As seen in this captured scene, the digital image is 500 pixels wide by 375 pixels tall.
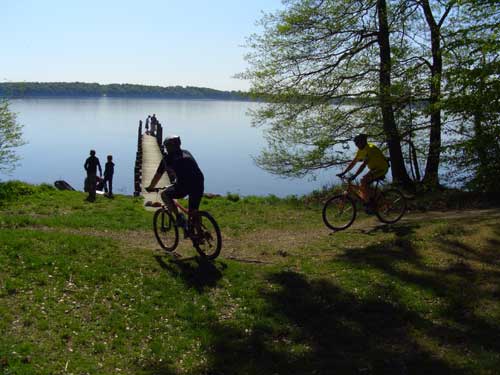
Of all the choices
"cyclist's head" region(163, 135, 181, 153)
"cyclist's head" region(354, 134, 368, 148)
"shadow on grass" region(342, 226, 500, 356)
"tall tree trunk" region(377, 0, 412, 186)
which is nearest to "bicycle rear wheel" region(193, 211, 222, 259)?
"cyclist's head" region(163, 135, 181, 153)

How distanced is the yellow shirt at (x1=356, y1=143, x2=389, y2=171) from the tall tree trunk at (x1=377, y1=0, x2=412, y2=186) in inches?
228

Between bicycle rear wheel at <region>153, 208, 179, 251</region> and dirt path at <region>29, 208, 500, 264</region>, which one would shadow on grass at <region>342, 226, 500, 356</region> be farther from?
bicycle rear wheel at <region>153, 208, 179, 251</region>

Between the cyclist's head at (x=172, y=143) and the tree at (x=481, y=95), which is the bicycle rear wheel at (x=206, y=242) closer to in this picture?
the cyclist's head at (x=172, y=143)

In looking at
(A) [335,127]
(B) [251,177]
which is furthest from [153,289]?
(B) [251,177]

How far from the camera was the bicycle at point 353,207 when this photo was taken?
11.2 metres

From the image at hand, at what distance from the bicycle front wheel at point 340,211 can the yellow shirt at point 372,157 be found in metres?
1.02

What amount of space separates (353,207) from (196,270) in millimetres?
4535

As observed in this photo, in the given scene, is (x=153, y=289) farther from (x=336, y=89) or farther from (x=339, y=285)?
(x=336, y=89)

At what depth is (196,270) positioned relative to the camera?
8031mm

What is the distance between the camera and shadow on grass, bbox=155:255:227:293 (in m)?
7.51

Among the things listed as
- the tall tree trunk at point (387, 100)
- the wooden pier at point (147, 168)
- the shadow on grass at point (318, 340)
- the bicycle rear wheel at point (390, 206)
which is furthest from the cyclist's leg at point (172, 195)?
the tall tree trunk at point (387, 100)

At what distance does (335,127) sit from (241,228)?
6459 mm

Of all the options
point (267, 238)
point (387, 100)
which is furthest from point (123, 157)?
point (267, 238)

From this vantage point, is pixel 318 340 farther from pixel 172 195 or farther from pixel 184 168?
pixel 172 195
